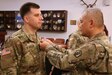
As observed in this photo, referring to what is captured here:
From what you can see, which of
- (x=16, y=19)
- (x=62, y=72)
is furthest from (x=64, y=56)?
(x=16, y=19)

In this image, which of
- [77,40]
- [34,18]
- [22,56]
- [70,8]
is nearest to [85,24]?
[77,40]

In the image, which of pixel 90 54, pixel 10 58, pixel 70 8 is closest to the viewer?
pixel 90 54

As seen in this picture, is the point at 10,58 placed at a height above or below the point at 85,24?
below

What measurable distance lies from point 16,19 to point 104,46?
18.0 ft

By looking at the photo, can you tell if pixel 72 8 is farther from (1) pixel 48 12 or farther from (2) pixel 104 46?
(2) pixel 104 46

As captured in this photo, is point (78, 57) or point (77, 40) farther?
point (77, 40)

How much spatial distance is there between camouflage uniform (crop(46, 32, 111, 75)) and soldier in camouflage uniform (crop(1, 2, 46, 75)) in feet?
1.15

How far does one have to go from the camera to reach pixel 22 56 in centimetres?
225

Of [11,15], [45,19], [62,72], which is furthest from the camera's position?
[11,15]

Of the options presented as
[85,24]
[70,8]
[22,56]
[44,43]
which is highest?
[70,8]

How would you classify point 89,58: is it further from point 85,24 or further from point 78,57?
point 85,24

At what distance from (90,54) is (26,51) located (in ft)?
2.15

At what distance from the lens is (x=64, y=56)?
6.52ft

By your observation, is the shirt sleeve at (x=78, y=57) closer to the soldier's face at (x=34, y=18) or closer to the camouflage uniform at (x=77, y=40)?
the camouflage uniform at (x=77, y=40)
